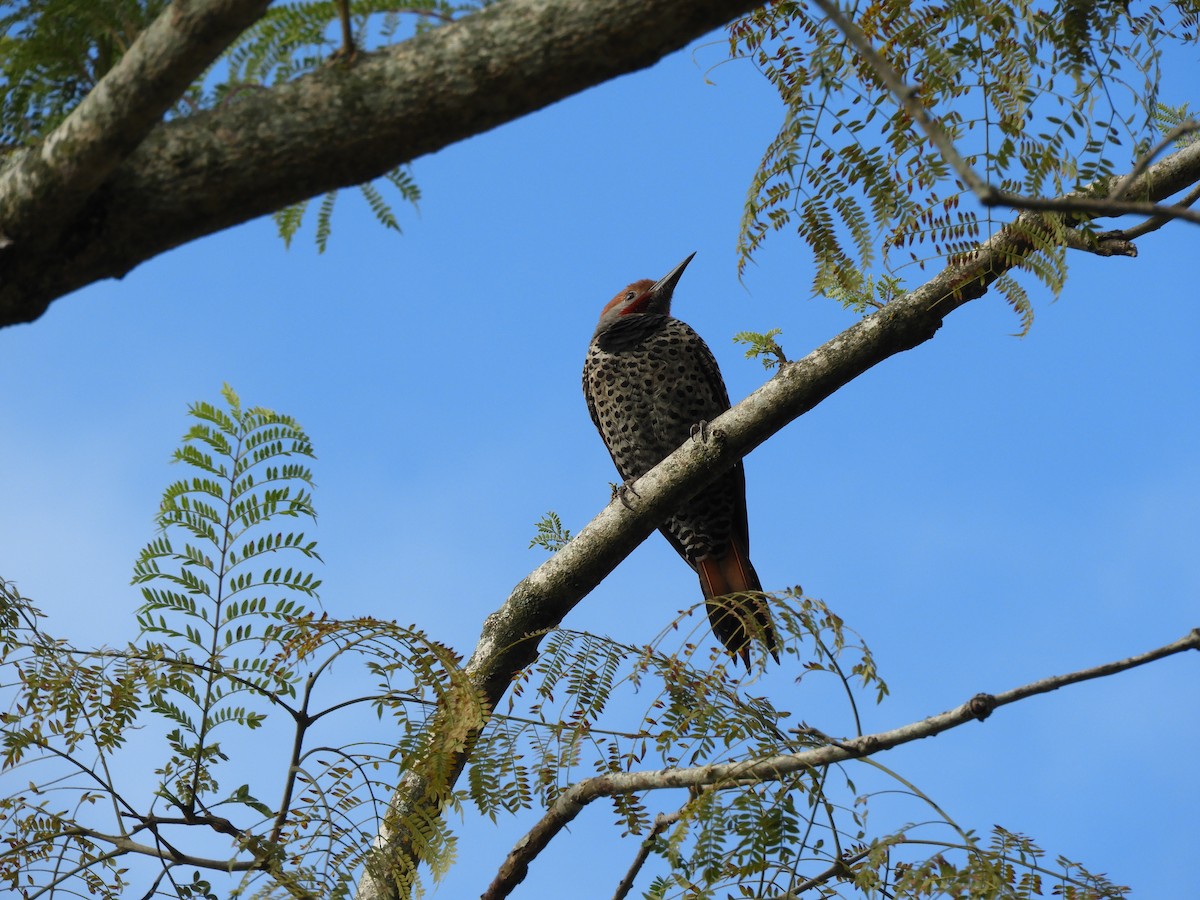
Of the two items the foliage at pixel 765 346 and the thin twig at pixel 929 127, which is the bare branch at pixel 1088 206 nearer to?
the thin twig at pixel 929 127

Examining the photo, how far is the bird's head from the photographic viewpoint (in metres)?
7.78

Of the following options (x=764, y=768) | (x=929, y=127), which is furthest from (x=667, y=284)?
(x=929, y=127)

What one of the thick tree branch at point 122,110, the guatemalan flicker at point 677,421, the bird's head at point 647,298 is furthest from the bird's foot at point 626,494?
the bird's head at point 647,298

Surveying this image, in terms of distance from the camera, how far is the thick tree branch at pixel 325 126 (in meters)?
2.29

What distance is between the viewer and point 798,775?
9.56 ft

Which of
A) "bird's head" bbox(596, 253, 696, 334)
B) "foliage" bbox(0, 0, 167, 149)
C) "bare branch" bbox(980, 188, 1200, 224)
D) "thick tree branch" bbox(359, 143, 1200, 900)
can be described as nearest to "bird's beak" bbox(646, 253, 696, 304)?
"bird's head" bbox(596, 253, 696, 334)

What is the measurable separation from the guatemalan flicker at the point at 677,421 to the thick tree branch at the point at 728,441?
208 centimetres

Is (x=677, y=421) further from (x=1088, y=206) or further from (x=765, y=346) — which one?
(x=1088, y=206)

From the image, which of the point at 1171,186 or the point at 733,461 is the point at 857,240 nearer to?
the point at 733,461

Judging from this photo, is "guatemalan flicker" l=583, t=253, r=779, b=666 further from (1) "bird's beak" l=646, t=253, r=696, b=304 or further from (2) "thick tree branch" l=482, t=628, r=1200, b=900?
(2) "thick tree branch" l=482, t=628, r=1200, b=900

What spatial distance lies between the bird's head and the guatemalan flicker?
67 centimetres

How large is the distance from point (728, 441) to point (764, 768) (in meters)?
1.71

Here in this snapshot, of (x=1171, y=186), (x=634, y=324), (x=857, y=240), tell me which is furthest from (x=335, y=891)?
(x=634, y=324)

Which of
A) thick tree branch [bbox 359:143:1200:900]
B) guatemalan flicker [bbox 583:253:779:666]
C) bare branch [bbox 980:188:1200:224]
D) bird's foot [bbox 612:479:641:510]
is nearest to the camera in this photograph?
bare branch [bbox 980:188:1200:224]
